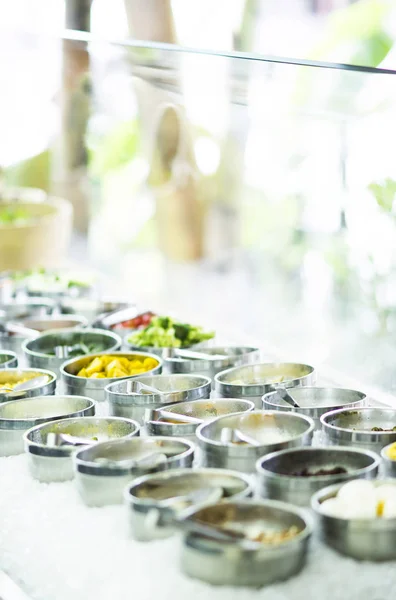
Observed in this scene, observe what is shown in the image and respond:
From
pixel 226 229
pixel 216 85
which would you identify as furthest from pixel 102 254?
pixel 216 85

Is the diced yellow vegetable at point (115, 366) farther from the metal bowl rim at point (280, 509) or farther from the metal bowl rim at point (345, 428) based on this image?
the metal bowl rim at point (280, 509)

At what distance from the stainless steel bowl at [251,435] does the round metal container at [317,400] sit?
64mm

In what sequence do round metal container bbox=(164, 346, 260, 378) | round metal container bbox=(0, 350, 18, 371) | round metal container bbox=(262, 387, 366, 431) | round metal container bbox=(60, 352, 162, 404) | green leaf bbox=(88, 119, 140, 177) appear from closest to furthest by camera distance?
1. round metal container bbox=(262, 387, 366, 431)
2. round metal container bbox=(60, 352, 162, 404)
3. round metal container bbox=(164, 346, 260, 378)
4. round metal container bbox=(0, 350, 18, 371)
5. green leaf bbox=(88, 119, 140, 177)

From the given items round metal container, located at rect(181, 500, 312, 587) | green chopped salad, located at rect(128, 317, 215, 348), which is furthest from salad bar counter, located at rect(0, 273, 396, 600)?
green chopped salad, located at rect(128, 317, 215, 348)

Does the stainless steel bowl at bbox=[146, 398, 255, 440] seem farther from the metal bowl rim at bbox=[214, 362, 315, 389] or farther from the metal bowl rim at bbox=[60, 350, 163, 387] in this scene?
the metal bowl rim at bbox=[60, 350, 163, 387]

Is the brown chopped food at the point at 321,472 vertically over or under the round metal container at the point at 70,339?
under

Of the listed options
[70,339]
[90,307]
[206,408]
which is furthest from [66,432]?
[90,307]

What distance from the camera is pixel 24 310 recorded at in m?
2.86

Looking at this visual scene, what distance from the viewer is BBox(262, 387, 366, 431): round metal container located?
70.8 inches

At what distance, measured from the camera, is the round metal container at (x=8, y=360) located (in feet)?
7.58

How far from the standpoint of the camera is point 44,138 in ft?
13.4

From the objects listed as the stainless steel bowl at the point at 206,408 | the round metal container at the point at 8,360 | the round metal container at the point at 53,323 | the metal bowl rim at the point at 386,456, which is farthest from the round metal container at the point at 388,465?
the round metal container at the point at 53,323

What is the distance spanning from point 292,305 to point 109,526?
3414mm

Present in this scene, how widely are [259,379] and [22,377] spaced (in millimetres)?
568
